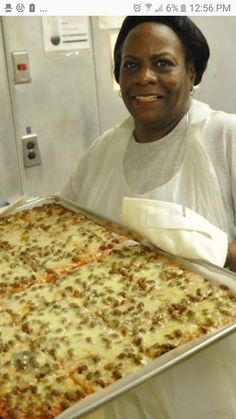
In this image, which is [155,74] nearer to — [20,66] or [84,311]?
[84,311]

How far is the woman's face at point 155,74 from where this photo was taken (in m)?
1.59

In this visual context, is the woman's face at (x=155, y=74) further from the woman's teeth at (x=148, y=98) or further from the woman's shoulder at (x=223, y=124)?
the woman's shoulder at (x=223, y=124)

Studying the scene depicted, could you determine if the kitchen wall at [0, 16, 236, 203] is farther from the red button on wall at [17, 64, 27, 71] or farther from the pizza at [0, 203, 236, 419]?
the pizza at [0, 203, 236, 419]

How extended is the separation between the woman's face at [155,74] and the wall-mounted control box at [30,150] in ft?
3.42

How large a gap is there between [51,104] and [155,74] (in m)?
1.18

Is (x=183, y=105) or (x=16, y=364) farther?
(x=183, y=105)

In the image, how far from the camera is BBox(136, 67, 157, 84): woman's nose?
159cm

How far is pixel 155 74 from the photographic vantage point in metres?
1.60

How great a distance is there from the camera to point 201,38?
5.40 ft

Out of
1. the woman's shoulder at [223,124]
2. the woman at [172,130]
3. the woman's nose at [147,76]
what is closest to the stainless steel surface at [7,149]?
the woman at [172,130]

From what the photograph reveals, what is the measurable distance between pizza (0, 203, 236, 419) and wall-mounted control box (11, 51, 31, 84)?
3.78 feet

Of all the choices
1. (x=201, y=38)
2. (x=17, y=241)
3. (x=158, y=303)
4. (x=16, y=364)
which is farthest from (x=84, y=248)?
(x=201, y=38)

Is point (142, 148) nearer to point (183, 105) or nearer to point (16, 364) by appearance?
point (183, 105)
